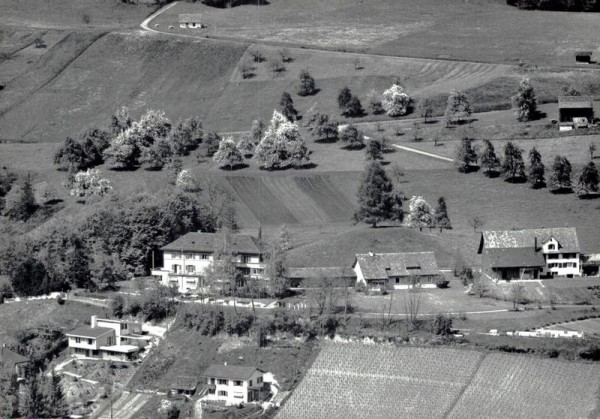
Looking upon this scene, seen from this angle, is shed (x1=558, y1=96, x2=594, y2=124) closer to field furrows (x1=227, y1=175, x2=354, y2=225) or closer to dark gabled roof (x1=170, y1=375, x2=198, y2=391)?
field furrows (x1=227, y1=175, x2=354, y2=225)

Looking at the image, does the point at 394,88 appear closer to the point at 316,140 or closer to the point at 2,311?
the point at 316,140

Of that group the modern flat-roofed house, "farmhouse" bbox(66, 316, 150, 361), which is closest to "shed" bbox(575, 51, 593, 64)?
"farmhouse" bbox(66, 316, 150, 361)

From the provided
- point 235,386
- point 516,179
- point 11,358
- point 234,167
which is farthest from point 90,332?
point 516,179

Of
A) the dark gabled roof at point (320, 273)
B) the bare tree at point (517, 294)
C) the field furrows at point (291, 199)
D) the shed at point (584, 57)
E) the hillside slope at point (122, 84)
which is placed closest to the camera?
the bare tree at point (517, 294)

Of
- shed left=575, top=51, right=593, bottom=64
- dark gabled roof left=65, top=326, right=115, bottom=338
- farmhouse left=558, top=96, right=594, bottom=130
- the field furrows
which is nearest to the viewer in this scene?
dark gabled roof left=65, top=326, right=115, bottom=338

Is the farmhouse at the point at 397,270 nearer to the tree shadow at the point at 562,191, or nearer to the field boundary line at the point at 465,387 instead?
the field boundary line at the point at 465,387

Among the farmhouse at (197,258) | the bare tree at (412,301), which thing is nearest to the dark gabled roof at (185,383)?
the bare tree at (412,301)

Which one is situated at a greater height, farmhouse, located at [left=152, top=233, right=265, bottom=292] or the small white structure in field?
the small white structure in field

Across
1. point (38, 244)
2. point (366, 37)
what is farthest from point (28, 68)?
point (38, 244)
